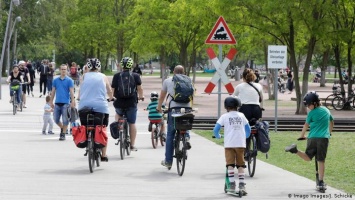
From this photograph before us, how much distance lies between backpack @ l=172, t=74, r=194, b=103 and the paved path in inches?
45.3

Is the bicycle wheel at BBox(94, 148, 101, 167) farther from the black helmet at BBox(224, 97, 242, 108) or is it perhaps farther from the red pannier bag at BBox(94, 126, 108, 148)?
the black helmet at BBox(224, 97, 242, 108)

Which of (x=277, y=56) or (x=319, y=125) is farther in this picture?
(x=277, y=56)

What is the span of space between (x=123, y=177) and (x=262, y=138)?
7.22ft

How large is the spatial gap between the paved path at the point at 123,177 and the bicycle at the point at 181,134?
9.8 inches

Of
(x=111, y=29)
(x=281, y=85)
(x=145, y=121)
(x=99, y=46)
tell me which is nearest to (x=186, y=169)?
(x=145, y=121)

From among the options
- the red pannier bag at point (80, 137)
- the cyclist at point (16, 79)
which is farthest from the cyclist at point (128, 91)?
the cyclist at point (16, 79)

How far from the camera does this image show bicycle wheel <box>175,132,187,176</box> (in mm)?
13561

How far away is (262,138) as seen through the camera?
13617 millimetres

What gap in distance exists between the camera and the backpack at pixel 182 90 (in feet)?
46.3

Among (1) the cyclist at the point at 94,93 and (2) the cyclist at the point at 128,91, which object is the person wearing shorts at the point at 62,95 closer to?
(2) the cyclist at the point at 128,91

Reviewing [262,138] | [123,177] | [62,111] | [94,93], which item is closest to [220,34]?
[62,111]

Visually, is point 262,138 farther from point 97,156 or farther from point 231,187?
point 97,156

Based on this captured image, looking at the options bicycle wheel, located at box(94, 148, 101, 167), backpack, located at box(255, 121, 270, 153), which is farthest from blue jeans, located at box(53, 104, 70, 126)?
backpack, located at box(255, 121, 270, 153)

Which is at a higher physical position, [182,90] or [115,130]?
[182,90]
